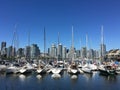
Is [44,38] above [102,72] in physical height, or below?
above

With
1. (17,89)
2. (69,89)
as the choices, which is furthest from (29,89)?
(69,89)

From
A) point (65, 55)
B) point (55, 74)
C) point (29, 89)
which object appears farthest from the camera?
point (65, 55)

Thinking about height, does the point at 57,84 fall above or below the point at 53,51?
below

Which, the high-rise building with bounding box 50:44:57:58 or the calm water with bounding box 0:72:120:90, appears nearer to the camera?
Answer: the calm water with bounding box 0:72:120:90

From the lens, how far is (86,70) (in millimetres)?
75875

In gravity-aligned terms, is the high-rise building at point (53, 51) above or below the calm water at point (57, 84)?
above

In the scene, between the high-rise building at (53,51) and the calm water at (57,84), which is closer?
the calm water at (57,84)

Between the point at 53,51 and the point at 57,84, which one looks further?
the point at 53,51

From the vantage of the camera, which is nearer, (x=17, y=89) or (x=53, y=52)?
(x=17, y=89)

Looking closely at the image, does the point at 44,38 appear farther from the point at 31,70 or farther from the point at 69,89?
the point at 69,89

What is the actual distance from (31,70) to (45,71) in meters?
7.34

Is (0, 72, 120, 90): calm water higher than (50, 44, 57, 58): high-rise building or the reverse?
the reverse

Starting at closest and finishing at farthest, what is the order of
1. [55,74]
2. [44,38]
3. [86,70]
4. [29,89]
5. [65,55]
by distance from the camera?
[29,89]
[55,74]
[86,70]
[44,38]
[65,55]

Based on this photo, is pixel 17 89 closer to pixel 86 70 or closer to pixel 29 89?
pixel 29 89
